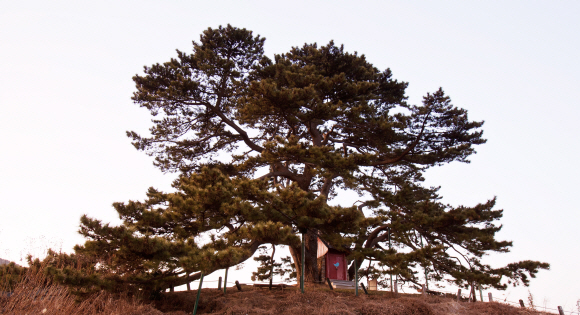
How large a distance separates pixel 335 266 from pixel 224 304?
310 inches

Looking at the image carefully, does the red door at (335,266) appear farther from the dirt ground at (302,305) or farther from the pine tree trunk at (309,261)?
the dirt ground at (302,305)

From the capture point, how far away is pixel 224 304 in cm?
1020

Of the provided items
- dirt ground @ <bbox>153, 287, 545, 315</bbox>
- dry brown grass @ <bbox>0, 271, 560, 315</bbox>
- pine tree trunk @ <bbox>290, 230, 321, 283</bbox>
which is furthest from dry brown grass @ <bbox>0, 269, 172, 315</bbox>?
pine tree trunk @ <bbox>290, 230, 321, 283</bbox>

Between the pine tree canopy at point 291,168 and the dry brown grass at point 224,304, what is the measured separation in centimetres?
75

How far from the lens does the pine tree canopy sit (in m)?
9.41

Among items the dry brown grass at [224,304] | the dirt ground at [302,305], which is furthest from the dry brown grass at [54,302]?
the dirt ground at [302,305]

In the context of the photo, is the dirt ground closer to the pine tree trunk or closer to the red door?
the pine tree trunk

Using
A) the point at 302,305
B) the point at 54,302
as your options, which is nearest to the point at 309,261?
the point at 302,305

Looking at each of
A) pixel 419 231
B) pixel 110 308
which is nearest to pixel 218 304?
pixel 110 308

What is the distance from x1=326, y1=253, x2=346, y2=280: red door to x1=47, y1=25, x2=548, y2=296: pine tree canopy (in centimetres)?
217

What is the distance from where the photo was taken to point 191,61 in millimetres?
14586

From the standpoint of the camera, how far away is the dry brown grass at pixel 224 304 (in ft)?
25.9

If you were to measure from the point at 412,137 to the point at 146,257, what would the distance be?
1023 cm

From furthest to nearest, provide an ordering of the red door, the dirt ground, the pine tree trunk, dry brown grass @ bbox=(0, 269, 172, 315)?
1. the red door
2. the pine tree trunk
3. the dirt ground
4. dry brown grass @ bbox=(0, 269, 172, 315)
